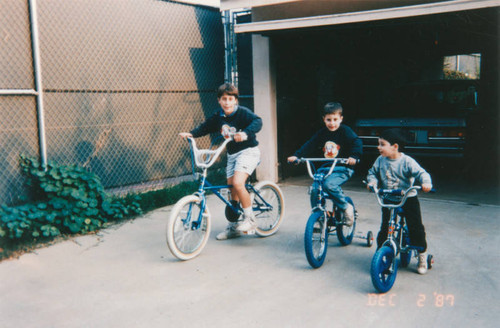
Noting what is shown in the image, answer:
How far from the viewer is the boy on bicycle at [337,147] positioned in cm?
462

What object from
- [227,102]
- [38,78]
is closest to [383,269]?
[227,102]

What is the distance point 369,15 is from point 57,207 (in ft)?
16.3

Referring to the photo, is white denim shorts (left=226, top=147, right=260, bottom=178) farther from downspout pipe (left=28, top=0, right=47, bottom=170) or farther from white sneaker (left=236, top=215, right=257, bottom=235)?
downspout pipe (left=28, top=0, right=47, bottom=170)

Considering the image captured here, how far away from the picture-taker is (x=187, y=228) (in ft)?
15.1

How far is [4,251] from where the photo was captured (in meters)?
4.89

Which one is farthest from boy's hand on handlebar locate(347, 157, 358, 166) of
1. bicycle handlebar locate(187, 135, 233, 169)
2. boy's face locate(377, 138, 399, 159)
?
bicycle handlebar locate(187, 135, 233, 169)

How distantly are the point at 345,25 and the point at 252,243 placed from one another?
13.3ft

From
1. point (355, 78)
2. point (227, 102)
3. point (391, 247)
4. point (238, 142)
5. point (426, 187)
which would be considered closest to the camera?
point (426, 187)

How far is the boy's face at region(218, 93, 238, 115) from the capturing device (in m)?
4.98

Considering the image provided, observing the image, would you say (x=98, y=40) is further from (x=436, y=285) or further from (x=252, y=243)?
(x=436, y=285)

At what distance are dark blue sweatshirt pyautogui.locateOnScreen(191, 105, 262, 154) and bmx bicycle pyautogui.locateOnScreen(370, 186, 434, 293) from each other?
60.6 inches

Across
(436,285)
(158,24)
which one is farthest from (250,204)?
(158,24)

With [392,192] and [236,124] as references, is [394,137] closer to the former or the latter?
[392,192]

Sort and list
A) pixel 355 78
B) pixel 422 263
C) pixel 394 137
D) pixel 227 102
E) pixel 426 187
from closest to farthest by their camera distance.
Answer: pixel 426 187 < pixel 394 137 < pixel 422 263 < pixel 227 102 < pixel 355 78
